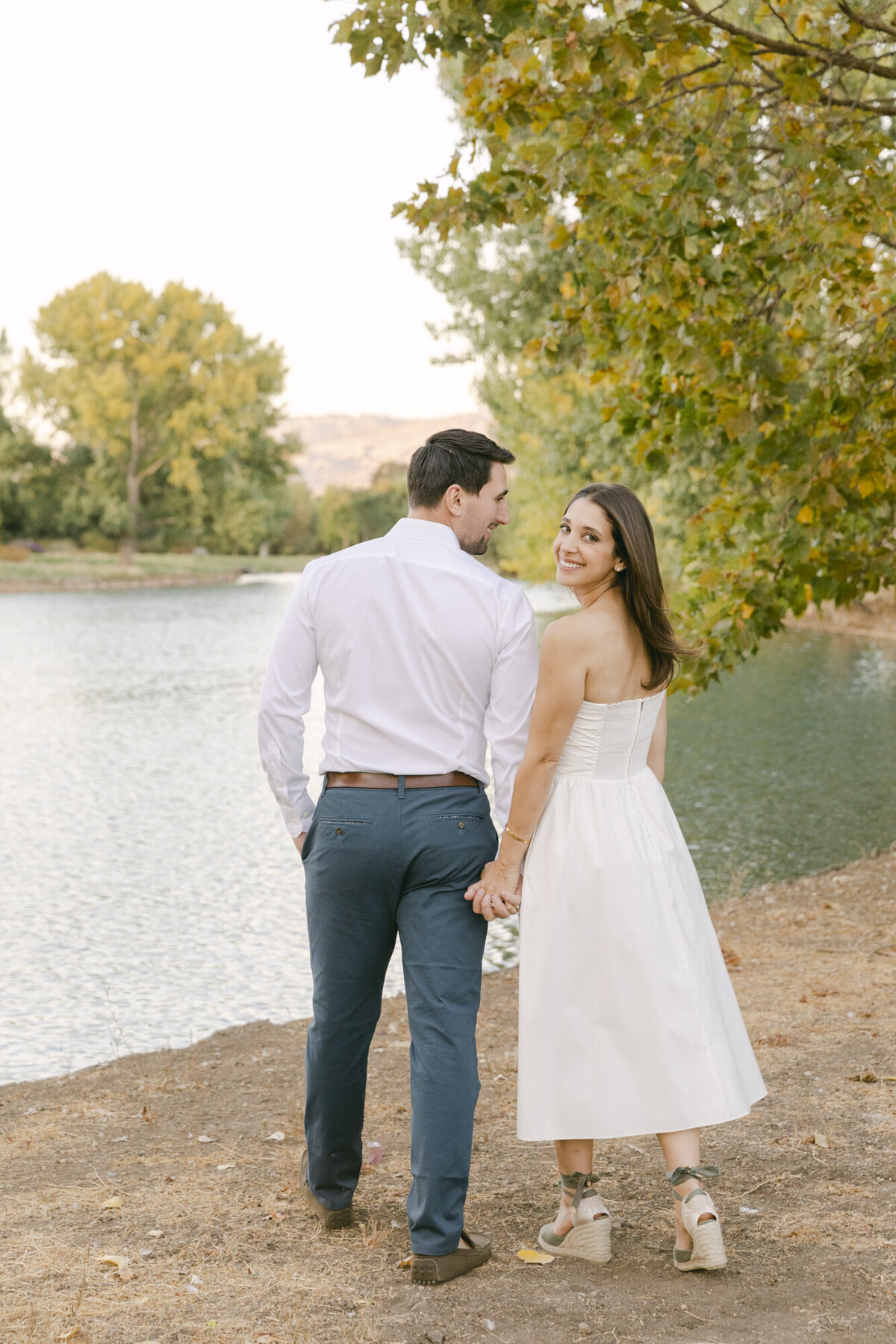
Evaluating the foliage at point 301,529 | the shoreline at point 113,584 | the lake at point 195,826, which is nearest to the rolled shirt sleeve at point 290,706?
the lake at point 195,826

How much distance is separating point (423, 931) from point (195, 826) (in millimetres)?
9748

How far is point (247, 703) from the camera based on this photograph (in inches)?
866

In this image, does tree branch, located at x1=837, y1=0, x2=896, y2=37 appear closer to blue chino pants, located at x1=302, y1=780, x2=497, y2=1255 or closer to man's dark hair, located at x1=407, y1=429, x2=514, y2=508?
man's dark hair, located at x1=407, y1=429, x2=514, y2=508

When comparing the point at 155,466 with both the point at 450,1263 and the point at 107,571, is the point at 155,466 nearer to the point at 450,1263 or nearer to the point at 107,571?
the point at 107,571

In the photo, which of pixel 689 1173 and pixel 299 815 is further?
pixel 299 815

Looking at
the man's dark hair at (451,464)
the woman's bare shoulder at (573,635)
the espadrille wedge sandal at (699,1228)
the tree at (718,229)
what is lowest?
the espadrille wedge sandal at (699,1228)

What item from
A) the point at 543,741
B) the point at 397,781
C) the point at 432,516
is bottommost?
the point at 397,781

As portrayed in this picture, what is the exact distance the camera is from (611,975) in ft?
11.2

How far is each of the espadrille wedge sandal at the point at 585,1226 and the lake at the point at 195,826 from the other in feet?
12.5

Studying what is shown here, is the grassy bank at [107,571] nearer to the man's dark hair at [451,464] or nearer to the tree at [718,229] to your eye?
the tree at [718,229]

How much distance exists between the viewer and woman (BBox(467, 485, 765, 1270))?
337cm

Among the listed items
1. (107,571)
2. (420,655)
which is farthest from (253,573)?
(420,655)

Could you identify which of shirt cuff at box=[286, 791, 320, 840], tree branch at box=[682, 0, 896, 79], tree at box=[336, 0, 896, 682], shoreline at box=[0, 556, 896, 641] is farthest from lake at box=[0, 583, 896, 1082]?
tree branch at box=[682, 0, 896, 79]

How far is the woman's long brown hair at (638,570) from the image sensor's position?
347 cm
